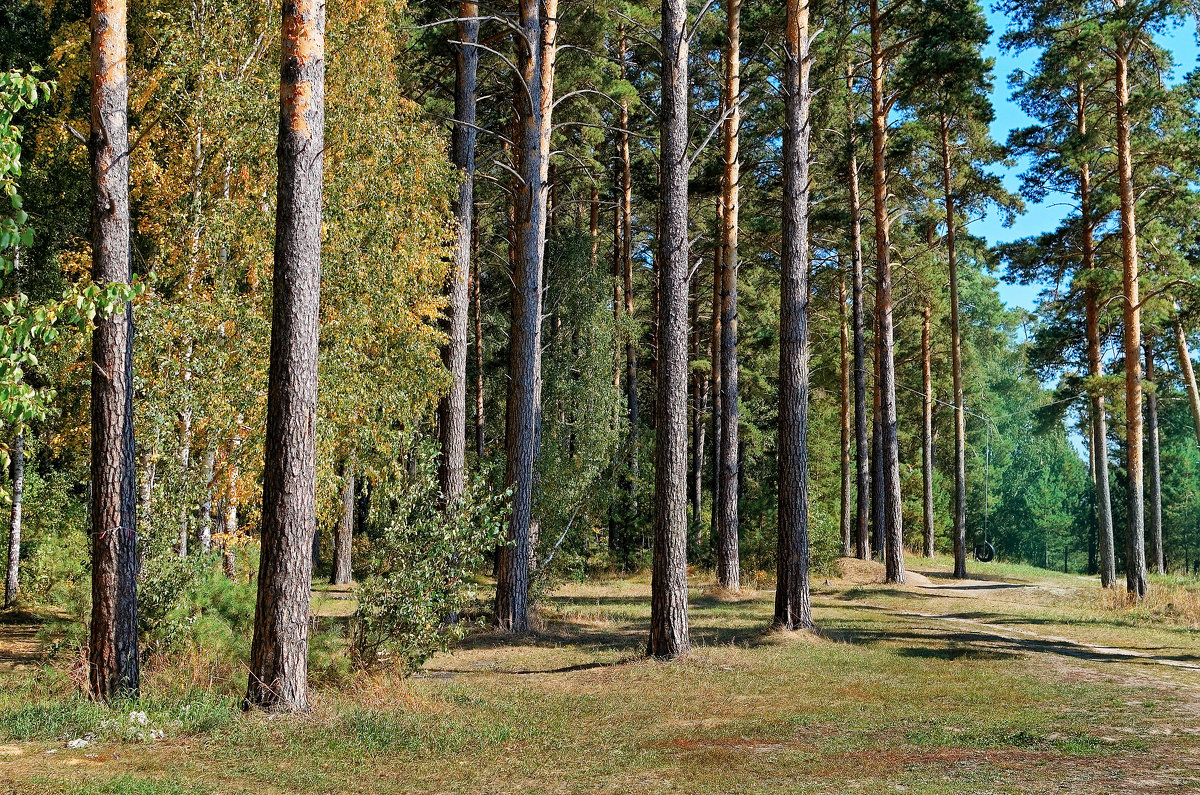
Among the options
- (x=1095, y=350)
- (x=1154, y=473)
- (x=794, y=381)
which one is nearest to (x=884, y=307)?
(x=1095, y=350)

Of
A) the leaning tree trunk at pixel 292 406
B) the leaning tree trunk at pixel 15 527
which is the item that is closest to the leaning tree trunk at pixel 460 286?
the leaning tree trunk at pixel 292 406

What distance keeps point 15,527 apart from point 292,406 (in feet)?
40.8

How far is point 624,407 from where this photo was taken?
2345cm

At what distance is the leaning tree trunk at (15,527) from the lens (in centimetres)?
1645

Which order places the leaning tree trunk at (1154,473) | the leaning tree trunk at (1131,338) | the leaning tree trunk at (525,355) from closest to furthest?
1. the leaning tree trunk at (525,355)
2. the leaning tree trunk at (1131,338)
3. the leaning tree trunk at (1154,473)

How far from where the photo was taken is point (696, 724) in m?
7.99

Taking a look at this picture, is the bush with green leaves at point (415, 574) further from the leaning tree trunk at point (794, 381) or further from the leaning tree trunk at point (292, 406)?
the leaning tree trunk at point (794, 381)

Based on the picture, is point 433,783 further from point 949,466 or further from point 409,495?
point 949,466

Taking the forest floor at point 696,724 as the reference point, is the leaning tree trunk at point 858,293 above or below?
above

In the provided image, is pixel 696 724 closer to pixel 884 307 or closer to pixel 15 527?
pixel 15 527

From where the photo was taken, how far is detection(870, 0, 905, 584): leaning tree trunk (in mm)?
21172

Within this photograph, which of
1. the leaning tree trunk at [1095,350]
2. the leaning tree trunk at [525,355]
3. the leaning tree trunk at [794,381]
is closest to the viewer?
the leaning tree trunk at [794,381]

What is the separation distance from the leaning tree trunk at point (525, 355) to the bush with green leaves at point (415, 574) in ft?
11.5

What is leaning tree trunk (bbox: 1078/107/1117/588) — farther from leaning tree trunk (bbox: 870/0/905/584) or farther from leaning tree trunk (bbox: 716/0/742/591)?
leaning tree trunk (bbox: 716/0/742/591)
